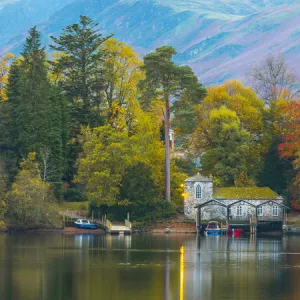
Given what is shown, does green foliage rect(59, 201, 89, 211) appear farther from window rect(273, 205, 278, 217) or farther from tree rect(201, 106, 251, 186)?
window rect(273, 205, 278, 217)

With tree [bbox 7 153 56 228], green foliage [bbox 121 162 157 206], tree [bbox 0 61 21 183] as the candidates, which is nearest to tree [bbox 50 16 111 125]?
tree [bbox 0 61 21 183]

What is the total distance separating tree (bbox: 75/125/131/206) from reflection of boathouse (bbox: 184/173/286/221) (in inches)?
285

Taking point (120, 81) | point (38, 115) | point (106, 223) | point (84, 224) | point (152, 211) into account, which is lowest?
point (84, 224)

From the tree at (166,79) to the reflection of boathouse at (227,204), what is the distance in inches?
107

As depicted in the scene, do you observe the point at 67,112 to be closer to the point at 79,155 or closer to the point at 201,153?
the point at 79,155

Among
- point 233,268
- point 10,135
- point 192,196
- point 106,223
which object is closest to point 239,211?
point 192,196

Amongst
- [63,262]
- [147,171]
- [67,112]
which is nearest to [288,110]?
[147,171]

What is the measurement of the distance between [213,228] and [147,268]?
30.7m

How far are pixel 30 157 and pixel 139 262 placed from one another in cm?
3030

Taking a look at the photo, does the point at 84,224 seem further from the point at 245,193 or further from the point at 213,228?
the point at 245,193

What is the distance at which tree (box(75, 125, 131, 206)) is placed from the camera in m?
92.3

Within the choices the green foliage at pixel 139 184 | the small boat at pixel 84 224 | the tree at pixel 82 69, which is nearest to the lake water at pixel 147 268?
the small boat at pixel 84 224

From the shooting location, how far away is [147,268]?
205ft

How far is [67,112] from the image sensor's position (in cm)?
10350
